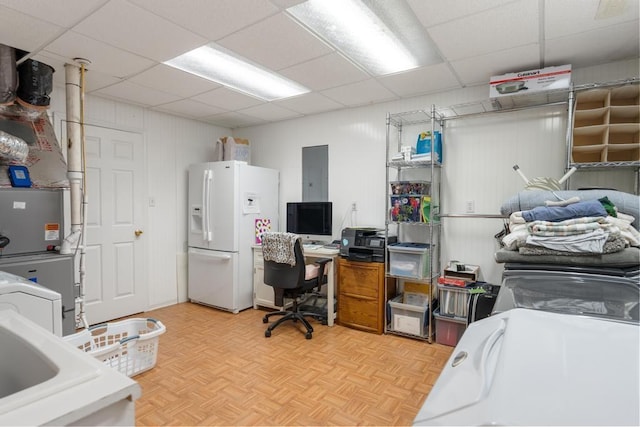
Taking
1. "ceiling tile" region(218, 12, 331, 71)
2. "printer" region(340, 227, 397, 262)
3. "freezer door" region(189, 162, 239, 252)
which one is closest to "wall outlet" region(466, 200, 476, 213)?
"printer" region(340, 227, 397, 262)

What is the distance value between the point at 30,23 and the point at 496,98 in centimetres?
343

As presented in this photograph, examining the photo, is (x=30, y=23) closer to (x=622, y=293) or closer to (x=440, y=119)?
(x=440, y=119)

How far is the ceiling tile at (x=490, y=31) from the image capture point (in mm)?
2010

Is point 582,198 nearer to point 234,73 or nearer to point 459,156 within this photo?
point 459,156

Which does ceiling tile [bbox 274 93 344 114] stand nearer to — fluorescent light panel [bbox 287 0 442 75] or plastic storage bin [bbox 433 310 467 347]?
fluorescent light panel [bbox 287 0 442 75]

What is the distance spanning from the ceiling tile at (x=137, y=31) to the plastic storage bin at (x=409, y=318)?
2.84 m

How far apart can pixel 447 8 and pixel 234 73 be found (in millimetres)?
1877

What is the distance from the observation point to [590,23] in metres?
2.12

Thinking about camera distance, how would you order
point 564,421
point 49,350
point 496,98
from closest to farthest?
point 564,421 < point 49,350 < point 496,98

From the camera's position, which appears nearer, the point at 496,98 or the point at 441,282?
the point at 496,98

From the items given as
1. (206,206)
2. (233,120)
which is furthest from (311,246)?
(233,120)

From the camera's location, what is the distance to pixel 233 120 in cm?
461

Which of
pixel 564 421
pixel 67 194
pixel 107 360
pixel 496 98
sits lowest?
pixel 107 360

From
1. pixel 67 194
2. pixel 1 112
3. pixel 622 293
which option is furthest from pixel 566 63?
pixel 67 194
